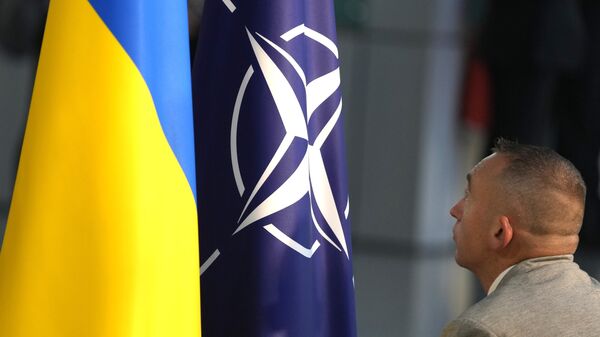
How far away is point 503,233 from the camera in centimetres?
271

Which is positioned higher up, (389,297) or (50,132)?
(50,132)

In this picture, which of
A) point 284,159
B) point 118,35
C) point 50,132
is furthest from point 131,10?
point 284,159

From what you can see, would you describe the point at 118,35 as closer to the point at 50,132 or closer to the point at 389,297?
the point at 50,132

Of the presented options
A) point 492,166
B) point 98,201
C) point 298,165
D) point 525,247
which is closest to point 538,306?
point 525,247

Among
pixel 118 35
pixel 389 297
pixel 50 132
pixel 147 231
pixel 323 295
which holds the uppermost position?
pixel 118 35

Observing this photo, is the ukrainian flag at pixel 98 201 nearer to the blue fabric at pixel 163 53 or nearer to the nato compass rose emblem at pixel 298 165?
Result: the blue fabric at pixel 163 53

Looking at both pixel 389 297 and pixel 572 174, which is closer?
pixel 572 174

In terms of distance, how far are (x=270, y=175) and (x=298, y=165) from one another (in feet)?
0.22

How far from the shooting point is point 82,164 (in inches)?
99.0

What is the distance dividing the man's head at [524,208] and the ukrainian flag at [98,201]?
65cm

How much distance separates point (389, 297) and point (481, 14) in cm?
171

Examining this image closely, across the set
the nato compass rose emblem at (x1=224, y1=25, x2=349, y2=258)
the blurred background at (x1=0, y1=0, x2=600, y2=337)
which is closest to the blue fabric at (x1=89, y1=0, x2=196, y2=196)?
the nato compass rose emblem at (x1=224, y1=25, x2=349, y2=258)

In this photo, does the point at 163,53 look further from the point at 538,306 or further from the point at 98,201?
the point at 538,306

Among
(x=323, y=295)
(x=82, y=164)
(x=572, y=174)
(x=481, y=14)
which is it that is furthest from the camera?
(x=481, y=14)
